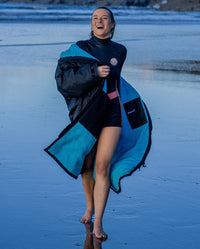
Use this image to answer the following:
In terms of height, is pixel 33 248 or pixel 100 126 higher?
pixel 100 126

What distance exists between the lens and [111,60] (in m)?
3.91

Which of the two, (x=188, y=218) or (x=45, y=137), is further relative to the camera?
(x=45, y=137)

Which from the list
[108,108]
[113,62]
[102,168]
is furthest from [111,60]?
[102,168]

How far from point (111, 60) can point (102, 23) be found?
27 cm

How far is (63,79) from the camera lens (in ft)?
12.6

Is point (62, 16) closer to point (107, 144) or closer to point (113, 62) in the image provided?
point (113, 62)

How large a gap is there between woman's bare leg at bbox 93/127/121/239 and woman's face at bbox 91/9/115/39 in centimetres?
65

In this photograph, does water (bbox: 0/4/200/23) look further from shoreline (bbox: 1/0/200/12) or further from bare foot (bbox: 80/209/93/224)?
bare foot (bbox: 80/209/93/224)

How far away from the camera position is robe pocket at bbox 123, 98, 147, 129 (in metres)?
3.97

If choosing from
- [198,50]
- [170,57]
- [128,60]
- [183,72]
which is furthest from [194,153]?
[198,50]

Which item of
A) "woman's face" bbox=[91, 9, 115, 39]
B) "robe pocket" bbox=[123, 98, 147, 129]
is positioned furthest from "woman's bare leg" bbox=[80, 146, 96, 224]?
"woman's face" bbox=[91, 9, 115, 39]

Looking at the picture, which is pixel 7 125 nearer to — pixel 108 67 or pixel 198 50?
pixel 108 67

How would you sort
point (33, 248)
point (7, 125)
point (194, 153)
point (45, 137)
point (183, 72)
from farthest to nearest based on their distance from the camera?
point (183, 72), point (7, 125), point (45, 137), point (194, 153), point (33, 248)

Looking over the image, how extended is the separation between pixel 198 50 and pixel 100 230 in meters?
14.7
